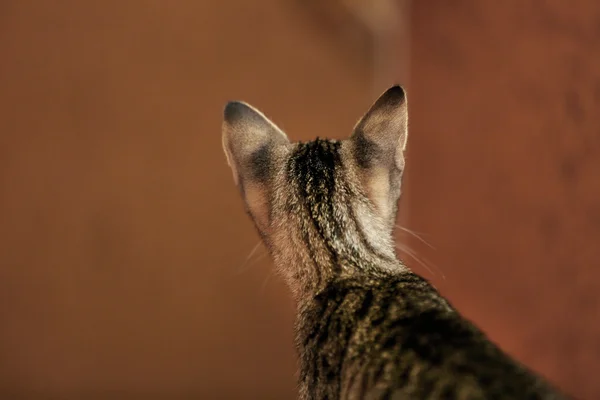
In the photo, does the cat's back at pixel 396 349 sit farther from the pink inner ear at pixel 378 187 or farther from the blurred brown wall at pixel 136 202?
the blurred brown wall at pixel 136 202

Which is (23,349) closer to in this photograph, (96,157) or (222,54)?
(96,157)

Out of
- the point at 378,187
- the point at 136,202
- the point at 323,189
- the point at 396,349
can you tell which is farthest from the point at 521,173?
the point at 136,202

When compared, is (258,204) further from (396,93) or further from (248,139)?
(396,93)

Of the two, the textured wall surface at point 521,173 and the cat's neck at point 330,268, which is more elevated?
the textured wall surface at point 521,173

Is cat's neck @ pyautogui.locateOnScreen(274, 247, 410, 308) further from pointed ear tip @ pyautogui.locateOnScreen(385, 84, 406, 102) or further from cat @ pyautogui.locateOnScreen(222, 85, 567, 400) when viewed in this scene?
pointed ear tip @ pyautogui.locateOnScreen(385, 84, 406, 102)

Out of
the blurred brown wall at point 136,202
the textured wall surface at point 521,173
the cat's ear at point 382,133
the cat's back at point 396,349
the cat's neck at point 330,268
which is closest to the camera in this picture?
the cat's back at point 396,349

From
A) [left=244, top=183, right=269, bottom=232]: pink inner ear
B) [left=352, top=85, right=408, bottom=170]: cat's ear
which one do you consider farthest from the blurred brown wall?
[left=352, top=85, right=408, bottom=170]: cat's ear

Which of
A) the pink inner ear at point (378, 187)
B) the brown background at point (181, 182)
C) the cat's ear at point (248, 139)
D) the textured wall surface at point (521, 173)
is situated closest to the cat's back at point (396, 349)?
the pink inner ear at point (378, 187)
